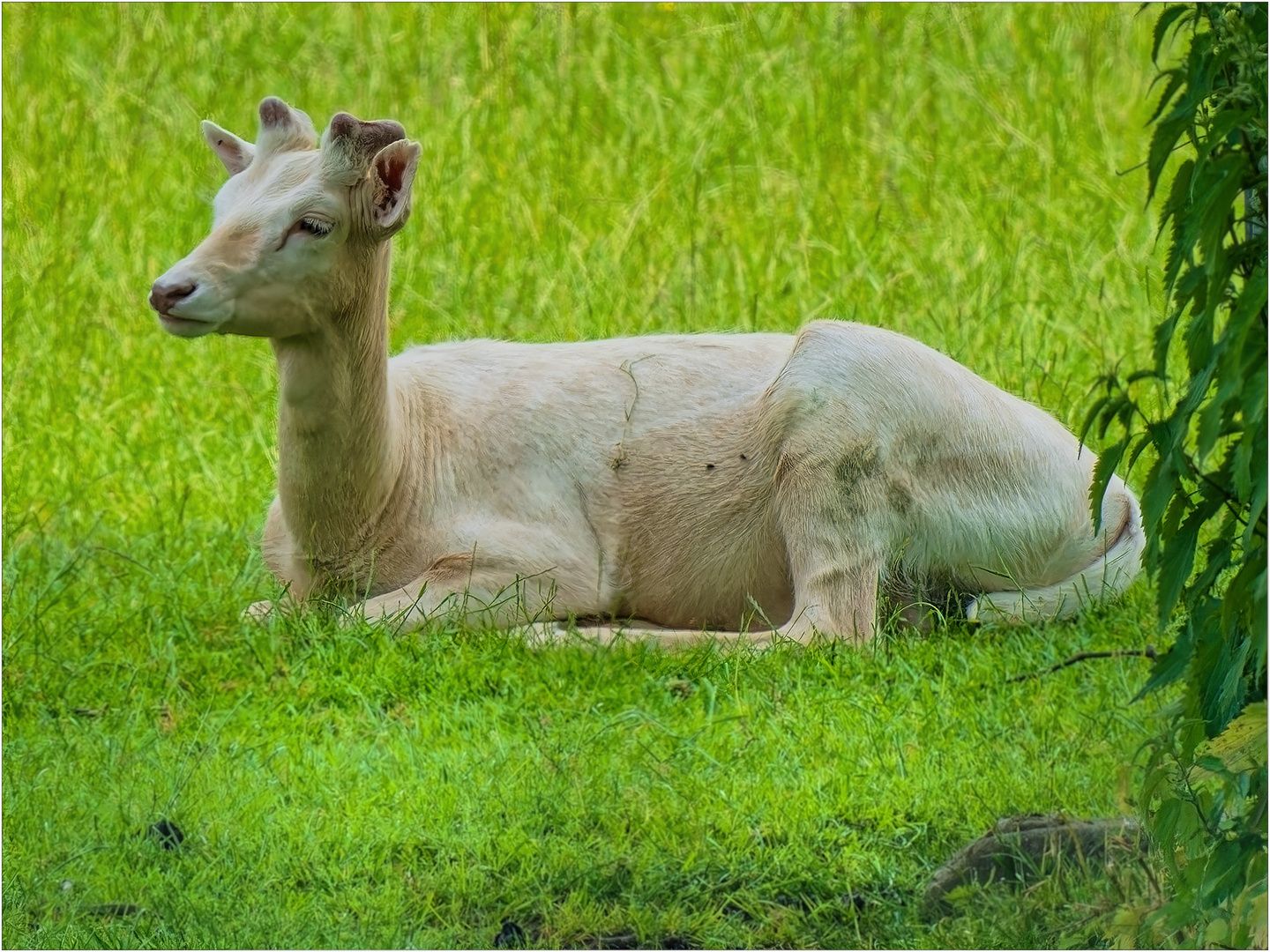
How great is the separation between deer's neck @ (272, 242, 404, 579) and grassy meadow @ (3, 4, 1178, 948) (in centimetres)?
36

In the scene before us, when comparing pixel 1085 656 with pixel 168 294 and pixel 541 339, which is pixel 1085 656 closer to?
pixel 168 294

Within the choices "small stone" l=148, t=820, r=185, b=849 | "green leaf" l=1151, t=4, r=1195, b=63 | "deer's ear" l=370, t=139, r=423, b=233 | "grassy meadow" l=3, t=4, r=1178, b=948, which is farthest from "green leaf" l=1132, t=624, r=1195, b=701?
"deer's ear" l=370, t=139, r=423, b=233

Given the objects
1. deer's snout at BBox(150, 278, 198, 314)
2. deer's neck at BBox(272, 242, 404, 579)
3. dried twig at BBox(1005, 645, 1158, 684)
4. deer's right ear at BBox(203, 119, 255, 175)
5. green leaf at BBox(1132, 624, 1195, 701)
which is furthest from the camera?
deer's right ear at BBox(203, 119, 255, 175)

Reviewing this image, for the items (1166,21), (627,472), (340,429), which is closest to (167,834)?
(340,429)

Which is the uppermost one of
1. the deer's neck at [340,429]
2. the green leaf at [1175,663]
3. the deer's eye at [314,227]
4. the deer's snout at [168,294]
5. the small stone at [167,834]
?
the deer's eye at [314,227]

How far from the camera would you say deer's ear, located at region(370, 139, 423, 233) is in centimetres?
589

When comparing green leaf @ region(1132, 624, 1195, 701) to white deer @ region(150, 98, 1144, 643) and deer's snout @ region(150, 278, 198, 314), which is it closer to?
white deer @ region(150, 98, 1144, 643)

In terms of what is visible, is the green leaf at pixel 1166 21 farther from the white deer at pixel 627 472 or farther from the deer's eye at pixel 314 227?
the deer's eye at pixel 314 227

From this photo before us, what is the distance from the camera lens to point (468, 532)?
6488 mm

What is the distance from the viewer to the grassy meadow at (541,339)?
448 centimetres

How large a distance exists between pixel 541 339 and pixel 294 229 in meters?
3.44

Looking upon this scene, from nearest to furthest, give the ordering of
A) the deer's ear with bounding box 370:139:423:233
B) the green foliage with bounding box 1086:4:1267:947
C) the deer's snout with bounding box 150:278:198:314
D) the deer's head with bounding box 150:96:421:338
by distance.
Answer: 1. the green foliage with bounding box 1086:4:1267:947
2. the deer's snout with bounding box 150:278:198:314
3. the deer's head with bounding box 150:96:421:338
4. the deer's ear with bounding box 370:139:423:233

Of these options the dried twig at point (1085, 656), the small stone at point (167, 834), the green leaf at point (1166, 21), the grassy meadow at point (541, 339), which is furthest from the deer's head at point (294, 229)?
the green leaf at point (1166, 21)

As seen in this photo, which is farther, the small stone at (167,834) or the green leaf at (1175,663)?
the small stone at (167,834)
